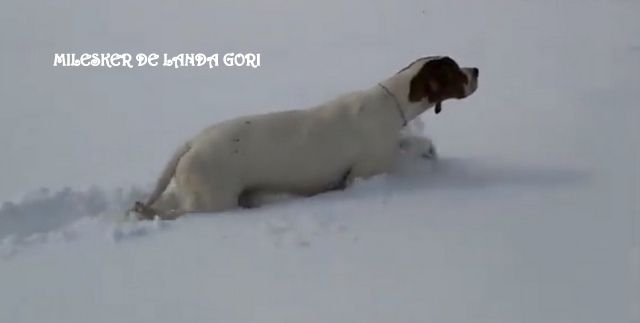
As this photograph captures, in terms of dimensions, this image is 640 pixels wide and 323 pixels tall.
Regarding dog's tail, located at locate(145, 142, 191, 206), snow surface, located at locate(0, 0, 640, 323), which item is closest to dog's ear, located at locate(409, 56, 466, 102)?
snow surface, located at locate(0, 0, 640, 323)

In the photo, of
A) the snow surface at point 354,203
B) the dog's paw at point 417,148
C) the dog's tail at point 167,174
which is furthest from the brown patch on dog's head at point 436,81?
the dog's tail at point 167,174

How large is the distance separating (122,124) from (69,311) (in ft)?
8.52

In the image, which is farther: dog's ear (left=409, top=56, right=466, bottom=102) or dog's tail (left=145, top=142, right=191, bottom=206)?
dog's ear (left=409, top=56, right=466, bottom=102)

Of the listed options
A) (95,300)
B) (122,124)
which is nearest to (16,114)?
(122,124)

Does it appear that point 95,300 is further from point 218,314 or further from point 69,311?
point 218,314

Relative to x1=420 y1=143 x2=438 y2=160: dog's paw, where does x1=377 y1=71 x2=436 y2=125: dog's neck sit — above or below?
above

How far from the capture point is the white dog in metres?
3.88

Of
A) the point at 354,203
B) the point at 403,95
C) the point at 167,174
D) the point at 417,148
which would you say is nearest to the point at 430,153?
the point at 417,148

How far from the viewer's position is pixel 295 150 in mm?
3920

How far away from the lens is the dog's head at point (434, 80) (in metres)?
4.14

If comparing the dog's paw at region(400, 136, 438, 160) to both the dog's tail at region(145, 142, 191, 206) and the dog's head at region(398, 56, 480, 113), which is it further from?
the dog's tail at region(145, 142, 191, 206)

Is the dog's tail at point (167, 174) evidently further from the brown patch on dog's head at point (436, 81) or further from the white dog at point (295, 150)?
the brown patch on dog's head at point (436, 81)

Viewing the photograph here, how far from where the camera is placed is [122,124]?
550 centimetres

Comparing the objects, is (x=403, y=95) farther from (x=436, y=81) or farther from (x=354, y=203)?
(x=354, y=203)
